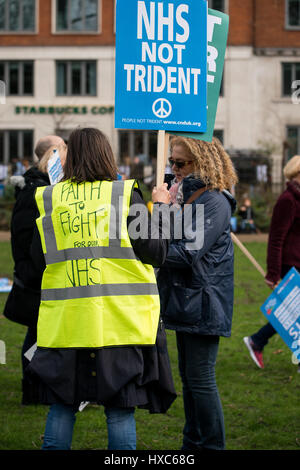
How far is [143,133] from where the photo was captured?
108ft

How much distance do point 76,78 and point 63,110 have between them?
2.23 meters

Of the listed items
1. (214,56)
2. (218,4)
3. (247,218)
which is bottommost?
(247,218)

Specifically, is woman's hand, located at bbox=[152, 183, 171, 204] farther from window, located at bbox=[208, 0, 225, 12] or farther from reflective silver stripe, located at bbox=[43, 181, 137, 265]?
window, located at bbox=[208, 0, 225, 12]

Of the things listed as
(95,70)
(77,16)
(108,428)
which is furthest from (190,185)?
(77,16)

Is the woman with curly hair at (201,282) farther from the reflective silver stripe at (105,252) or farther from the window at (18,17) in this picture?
the window at (18,17)

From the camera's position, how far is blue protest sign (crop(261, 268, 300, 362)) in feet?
17.8

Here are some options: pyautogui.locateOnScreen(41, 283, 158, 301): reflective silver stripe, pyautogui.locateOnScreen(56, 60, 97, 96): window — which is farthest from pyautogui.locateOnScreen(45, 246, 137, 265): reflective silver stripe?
pyautogui.locateOnScreen(56, 60, 97, 96): window

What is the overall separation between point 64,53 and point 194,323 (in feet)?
113

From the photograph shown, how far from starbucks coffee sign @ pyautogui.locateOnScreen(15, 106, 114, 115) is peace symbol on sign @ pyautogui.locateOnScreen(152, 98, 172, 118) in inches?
1273

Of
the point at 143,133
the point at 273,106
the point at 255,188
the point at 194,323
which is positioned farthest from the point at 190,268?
the point at 273,106

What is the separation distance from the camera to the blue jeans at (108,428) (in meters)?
3.34

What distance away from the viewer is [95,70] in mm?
36781

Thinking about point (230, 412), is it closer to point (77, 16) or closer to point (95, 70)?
point (95, 70)

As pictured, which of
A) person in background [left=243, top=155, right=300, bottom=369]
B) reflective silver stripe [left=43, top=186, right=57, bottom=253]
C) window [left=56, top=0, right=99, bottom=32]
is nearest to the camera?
reflective silver stripe [left=43, top=186, right=57, bottom=253]
